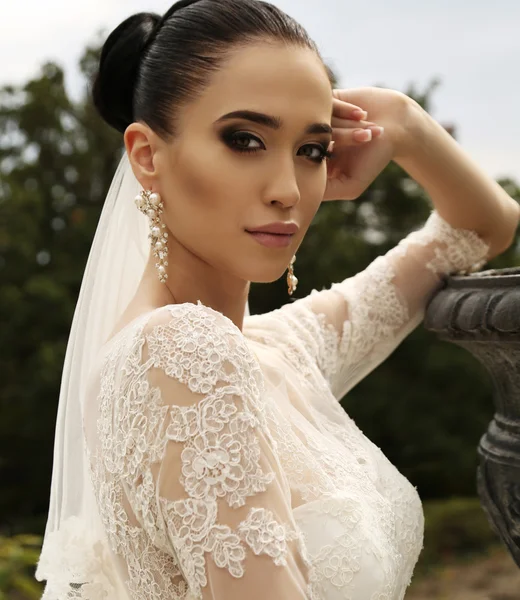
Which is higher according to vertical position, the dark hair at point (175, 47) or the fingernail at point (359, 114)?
the dark hair at point (175, 47)

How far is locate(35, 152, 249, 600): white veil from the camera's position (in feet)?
6.03

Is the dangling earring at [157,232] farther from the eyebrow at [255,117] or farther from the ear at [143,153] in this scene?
the eyebrow at [255,117]

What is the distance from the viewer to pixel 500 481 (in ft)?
5.88

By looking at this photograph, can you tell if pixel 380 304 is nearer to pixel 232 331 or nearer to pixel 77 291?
pixel 232 331

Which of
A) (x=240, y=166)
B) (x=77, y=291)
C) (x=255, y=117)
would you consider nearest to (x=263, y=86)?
(x=255, y=117)

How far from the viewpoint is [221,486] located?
1.36 m

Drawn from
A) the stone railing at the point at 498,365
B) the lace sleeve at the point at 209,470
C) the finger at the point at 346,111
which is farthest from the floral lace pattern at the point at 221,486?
the finger at the point at 346,111

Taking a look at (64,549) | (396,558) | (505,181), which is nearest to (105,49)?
(64,549)

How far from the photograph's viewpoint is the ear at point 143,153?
69.5 inches

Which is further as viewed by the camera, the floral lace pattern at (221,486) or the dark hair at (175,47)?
the dark hair at (175,47)

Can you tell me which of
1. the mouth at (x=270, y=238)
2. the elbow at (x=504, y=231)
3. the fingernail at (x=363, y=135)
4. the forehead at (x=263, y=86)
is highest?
the forehead at (x=263, y=86)

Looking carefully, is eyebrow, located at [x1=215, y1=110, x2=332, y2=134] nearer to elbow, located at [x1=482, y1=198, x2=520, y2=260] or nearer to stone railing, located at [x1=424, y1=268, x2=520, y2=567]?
stone railing, located at [x1=424, y1=268, x2=520, y2=567]

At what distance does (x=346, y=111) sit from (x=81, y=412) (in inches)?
40.8

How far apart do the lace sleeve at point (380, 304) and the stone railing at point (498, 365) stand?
1.25ft
